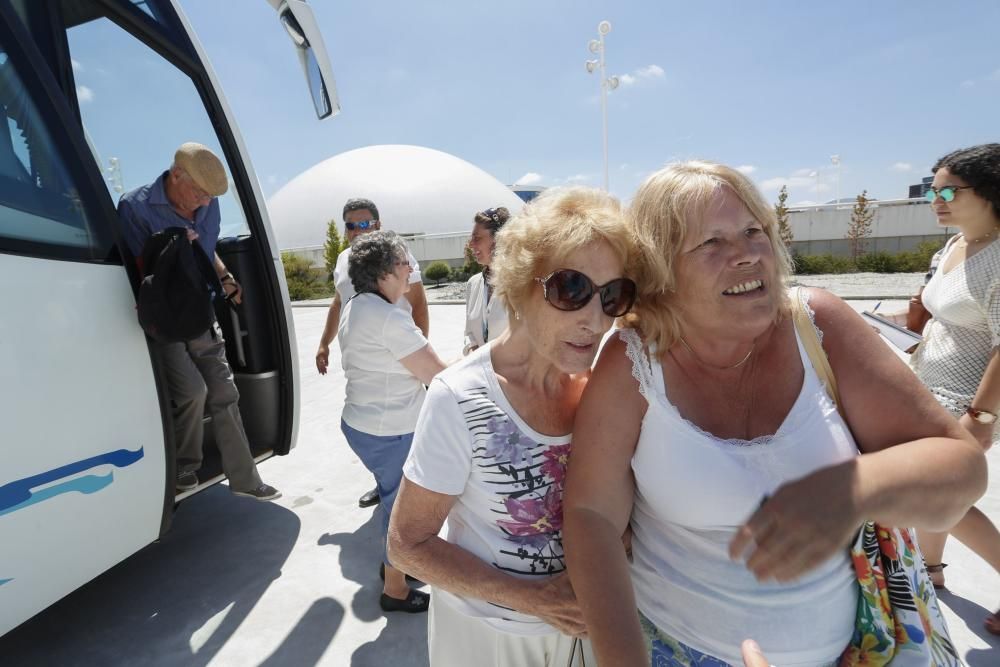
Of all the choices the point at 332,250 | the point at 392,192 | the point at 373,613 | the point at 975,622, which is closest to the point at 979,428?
the point at 975,622

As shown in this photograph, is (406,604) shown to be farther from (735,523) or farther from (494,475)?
(735,523)

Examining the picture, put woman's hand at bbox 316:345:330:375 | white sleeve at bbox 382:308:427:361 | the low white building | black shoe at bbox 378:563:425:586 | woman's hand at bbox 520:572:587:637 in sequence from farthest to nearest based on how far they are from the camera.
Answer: the low white building → woman's hand at bbox 316:345:330:375 → black shoe at bbox 378:563:425:586 → white sleeve at bbox 382:308:427:361 → woman's hand at bbox 520:572:587:637

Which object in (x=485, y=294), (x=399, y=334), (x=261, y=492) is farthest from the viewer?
(x=485, y=294)

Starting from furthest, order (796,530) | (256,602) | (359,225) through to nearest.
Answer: (359,225) → (256,602) → (796,530)

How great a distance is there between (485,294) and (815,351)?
256cm

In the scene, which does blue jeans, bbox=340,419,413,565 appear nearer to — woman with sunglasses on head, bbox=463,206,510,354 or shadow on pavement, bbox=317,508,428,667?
shadow on pavement, bbox=317,508,428,667

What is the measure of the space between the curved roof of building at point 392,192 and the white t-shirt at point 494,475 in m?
50.0

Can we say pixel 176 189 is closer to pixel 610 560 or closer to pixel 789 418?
pixel 610 560

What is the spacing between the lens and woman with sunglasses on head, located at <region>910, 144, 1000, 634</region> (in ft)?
6.53

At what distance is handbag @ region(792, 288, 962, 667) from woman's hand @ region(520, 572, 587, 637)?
0.61 meters

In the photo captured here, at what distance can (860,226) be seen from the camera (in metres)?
26.3

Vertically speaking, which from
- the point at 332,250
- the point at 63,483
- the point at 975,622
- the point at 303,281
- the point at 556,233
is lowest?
the point at 975,622

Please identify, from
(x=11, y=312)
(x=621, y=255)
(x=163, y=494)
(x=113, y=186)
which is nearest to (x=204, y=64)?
(x=113, y=186)

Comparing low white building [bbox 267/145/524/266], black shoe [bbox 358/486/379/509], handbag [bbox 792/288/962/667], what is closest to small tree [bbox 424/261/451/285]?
low white building [bbox 267/145/524/266]
